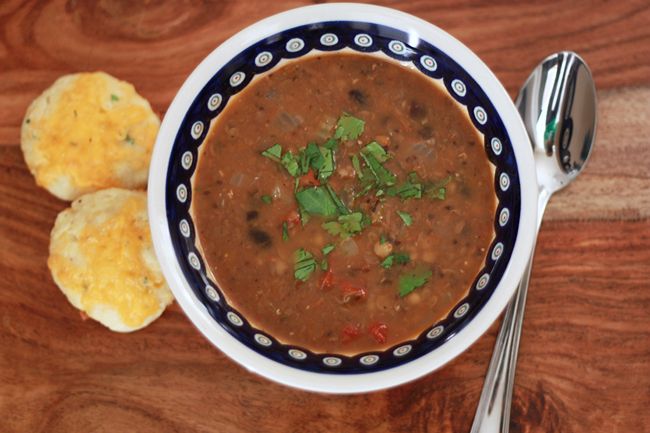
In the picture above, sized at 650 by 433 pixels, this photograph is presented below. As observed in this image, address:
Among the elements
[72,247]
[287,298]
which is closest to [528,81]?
[287,298]

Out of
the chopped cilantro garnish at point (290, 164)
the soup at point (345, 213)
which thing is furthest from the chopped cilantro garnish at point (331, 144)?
the chopped cilantro garnish at point (290, 164)

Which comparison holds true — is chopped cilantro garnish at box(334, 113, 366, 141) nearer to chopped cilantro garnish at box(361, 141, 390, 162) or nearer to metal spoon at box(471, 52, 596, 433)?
chopped cilantro garnish at box(361, 141, 390, 162)

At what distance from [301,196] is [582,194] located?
3.86ft

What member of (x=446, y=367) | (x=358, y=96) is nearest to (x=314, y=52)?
(x=358, y=96)

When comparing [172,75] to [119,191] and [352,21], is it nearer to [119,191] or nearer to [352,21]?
[119,191]

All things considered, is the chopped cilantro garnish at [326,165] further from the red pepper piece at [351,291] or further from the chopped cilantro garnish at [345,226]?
the red pepper piece at [351,291]

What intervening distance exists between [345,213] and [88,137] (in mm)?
1096

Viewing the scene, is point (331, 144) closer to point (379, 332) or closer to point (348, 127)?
point (348, 127)

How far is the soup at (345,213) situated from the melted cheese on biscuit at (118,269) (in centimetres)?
42

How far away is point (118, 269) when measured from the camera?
2959 millimetres

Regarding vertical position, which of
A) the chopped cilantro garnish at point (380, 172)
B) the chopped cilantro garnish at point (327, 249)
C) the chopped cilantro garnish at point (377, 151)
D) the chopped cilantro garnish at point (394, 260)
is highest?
the chopped cilantro garnish at point (377, 151)

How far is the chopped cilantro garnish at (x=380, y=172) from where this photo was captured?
2.63 metres

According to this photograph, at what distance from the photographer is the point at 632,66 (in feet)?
10.5

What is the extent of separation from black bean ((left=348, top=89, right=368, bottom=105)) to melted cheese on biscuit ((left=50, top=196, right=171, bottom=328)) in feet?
2.98
